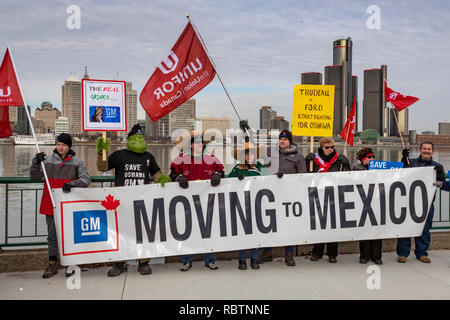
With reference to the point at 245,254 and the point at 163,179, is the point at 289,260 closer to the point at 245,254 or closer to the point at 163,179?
the point at 245,254

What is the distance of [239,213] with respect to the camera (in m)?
5.45

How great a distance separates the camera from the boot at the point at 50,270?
5039 mm

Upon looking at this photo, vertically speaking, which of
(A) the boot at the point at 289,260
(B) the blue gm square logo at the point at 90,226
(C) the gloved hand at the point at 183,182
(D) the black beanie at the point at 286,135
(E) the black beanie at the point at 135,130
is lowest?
(A) the boot at the point at 289,260

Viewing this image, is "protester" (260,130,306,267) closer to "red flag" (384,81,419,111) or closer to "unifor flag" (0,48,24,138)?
"unifor flag" (0,48,24,138)

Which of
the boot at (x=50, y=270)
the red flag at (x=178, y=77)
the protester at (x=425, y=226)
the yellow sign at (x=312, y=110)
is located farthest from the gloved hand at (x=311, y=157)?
the boot at (x=50, y=270)

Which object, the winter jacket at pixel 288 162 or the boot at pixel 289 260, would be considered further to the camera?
the winter jacket at pixel 288 162

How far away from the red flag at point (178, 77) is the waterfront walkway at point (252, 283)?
232 centimetres

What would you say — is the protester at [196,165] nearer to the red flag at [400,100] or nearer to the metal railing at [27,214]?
the metal railing at [27,214]

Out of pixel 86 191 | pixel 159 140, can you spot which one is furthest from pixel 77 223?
pixel 159 140

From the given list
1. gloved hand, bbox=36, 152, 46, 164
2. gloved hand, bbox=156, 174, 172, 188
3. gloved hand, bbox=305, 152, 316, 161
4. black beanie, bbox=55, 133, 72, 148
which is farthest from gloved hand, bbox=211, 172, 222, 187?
gloved hand, bbox=36, 152, 46, 164

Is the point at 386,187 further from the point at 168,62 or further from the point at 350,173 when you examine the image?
the point at 168,62

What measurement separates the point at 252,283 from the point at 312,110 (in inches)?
137
